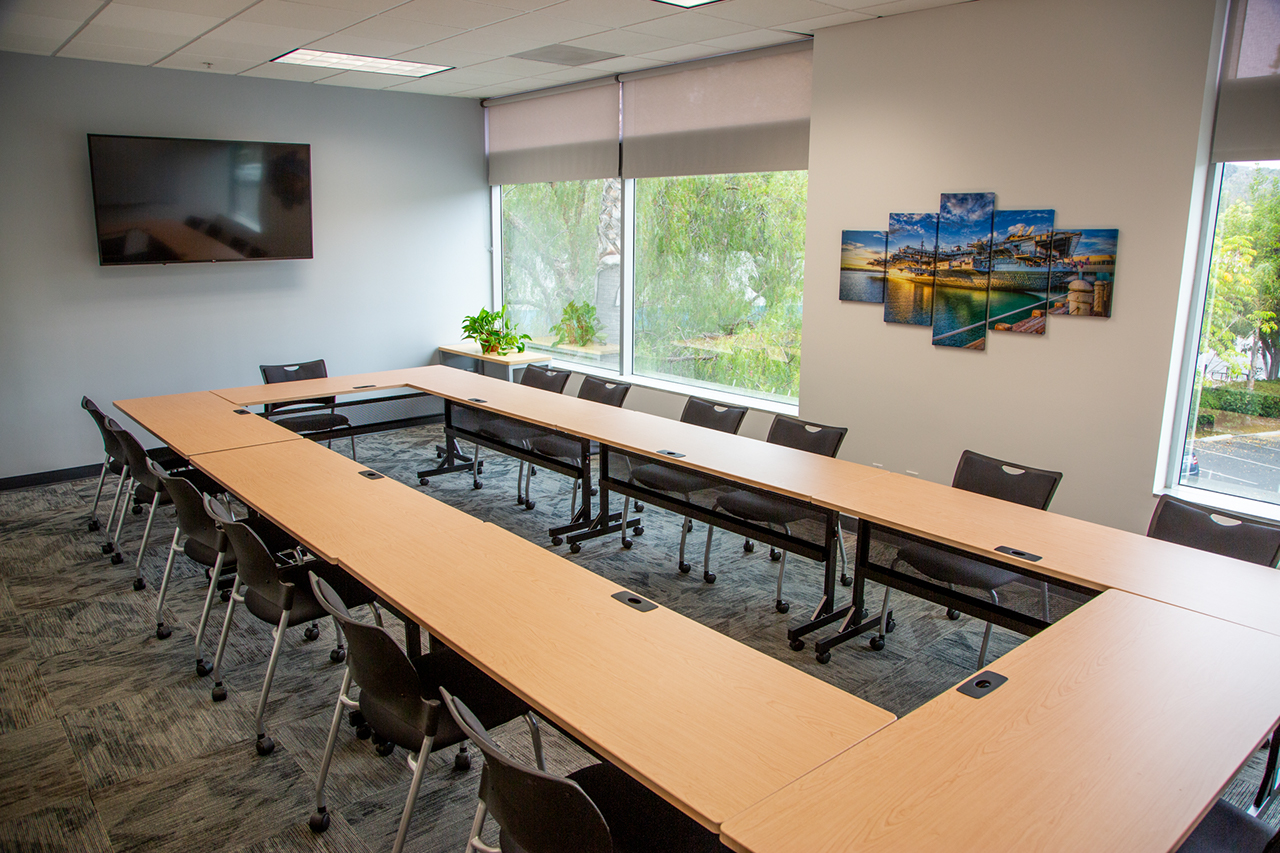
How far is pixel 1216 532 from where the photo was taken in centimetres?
329

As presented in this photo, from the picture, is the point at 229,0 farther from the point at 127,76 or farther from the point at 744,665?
the point at 744,665

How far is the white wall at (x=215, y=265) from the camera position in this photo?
6.21 meters

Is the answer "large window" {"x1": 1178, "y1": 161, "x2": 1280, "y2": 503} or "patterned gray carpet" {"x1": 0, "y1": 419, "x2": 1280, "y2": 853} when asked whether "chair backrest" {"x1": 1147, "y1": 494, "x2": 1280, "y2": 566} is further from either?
"large window" {"x1": 1178, "y1": 161, "x2": 1280, "y2": 503}

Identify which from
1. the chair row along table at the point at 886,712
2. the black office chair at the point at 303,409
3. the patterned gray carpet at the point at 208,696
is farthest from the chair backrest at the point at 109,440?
the chair row along table at the point at 886,712

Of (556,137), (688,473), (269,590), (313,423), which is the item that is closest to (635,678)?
(269,590)

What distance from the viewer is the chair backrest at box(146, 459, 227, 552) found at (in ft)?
11.8

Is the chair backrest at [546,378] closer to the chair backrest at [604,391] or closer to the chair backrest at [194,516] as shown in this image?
the chair backrest at [604,391]

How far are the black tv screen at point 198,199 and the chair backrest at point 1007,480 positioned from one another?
5.89 meters

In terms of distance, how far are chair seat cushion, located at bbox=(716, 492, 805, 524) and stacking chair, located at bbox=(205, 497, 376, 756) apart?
6.48ft

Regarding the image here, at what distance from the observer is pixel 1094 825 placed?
1654 mm

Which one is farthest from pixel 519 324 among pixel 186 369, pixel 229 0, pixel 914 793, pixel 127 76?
pixel 914 793

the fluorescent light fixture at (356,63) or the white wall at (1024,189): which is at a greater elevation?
the fluorescent light fixture at (356,63)

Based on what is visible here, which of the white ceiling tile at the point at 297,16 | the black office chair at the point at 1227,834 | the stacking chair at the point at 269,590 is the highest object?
the white ceiling tile at the point at 297,16

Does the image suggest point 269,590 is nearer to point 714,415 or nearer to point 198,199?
point 714,415
